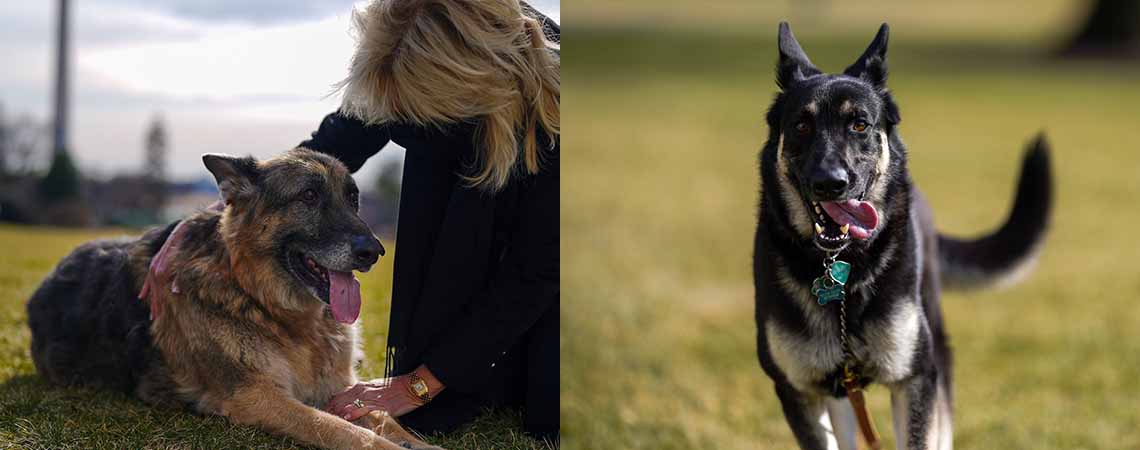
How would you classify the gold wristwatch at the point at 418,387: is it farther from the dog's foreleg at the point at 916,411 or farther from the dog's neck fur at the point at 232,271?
the dog's foreleg at the point at 916,411

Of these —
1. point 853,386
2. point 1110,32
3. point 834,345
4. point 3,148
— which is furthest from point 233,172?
point 1110,32

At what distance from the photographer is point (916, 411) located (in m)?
4.18

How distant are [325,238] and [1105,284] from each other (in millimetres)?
8800

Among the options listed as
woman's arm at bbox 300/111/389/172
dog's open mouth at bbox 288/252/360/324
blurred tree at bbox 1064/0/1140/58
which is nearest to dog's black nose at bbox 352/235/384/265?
dog's open mouth at bbox 288/252/360/324

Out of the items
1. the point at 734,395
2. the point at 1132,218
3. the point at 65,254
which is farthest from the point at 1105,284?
the point at 65,254

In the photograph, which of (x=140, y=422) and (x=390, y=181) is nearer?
(x=390, y=181)

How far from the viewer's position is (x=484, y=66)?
4.16m

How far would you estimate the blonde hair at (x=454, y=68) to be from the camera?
161 inches

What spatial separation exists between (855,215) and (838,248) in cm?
13

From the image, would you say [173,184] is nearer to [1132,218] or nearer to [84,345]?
[84,345]

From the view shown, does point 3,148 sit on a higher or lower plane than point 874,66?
lower

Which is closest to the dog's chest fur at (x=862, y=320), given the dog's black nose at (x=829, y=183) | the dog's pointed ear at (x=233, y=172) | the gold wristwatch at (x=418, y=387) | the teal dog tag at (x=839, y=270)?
the teal dog tag at (x=839, y=270)

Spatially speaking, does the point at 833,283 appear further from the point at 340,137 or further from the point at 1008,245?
the point at 1008,245

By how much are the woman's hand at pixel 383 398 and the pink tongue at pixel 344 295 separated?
15.6 inches
